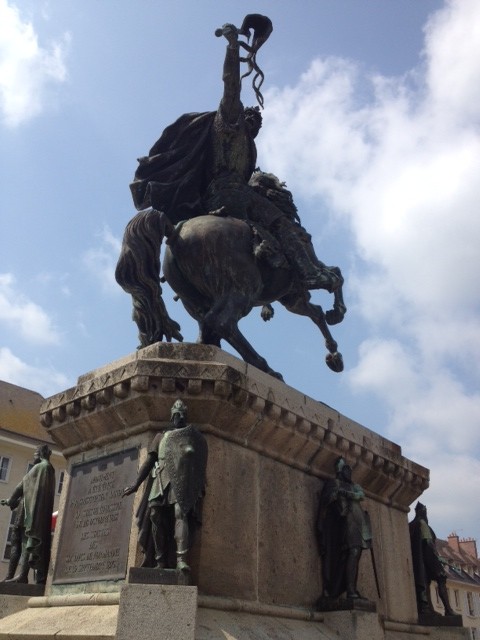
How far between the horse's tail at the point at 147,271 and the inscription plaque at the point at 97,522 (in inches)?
71.3

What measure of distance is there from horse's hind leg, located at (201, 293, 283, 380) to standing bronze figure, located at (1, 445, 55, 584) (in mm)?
2424

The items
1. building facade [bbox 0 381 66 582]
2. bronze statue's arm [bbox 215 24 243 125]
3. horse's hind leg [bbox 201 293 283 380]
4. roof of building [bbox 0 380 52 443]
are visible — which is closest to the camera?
horse's hind leg [bbox 201 293 283 380]

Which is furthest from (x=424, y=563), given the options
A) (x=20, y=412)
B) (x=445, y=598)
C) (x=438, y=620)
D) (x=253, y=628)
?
(x=20, y=412)

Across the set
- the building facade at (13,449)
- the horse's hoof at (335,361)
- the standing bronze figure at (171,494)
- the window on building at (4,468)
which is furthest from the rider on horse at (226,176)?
the window on building at (4,468)

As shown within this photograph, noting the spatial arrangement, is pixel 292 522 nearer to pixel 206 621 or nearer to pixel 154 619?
pixel 206 621

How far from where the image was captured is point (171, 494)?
5.86 metres

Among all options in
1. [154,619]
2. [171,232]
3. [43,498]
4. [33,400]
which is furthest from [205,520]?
[33,400]

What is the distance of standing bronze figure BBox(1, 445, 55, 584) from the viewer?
720 cm

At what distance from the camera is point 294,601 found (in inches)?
267

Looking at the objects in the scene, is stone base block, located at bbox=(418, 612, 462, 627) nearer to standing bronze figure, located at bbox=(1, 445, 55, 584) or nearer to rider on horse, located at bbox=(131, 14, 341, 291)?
rider on horse, located at bbox=(131, 14, 341, 291)

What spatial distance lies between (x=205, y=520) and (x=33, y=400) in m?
35.6

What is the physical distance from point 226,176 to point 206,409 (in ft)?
13.8

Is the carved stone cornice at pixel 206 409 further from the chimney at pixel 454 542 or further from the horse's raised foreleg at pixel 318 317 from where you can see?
the chimney at pixel 454 542

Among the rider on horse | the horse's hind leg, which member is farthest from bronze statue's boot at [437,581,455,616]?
the rider on horse
